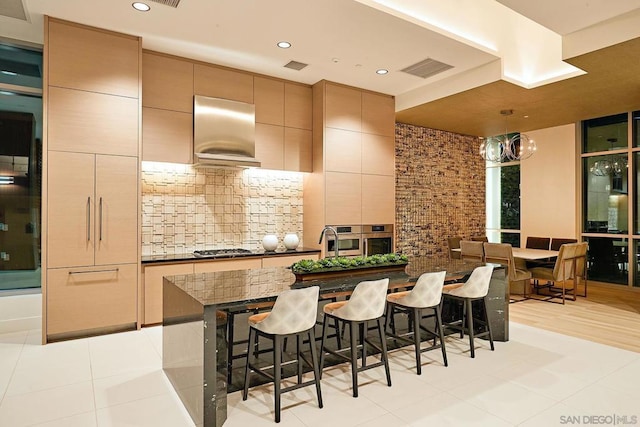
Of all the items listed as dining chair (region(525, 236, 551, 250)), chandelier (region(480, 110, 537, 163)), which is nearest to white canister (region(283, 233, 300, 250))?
chandelier (region(480, 110, 537, 163))

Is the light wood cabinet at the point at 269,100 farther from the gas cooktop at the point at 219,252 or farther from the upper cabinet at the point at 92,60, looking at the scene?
the gas cooktop at the point at 219,252

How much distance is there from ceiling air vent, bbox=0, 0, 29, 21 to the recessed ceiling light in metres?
1.01

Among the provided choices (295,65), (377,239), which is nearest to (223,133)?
(295,65)

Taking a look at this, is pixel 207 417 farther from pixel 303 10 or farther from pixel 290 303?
pixel 303 10

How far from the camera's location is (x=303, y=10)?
12.1ft

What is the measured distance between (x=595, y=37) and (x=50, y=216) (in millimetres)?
5783

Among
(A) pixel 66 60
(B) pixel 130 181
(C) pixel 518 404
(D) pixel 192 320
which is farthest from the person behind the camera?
(B) pixel 130 181

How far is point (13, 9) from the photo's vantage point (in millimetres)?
3709

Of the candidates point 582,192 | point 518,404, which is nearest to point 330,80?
point 518,404

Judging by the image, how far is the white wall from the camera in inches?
298

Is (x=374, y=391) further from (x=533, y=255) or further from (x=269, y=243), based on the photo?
(x=533, y=255)

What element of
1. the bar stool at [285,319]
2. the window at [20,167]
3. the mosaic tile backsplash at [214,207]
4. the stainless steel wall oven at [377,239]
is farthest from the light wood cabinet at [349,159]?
the window at [20,167]

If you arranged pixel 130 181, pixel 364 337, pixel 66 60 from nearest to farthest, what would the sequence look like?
pixel 364 337 → pixel 66 60 → pixel 130 181

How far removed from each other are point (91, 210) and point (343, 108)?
3.58 meters
